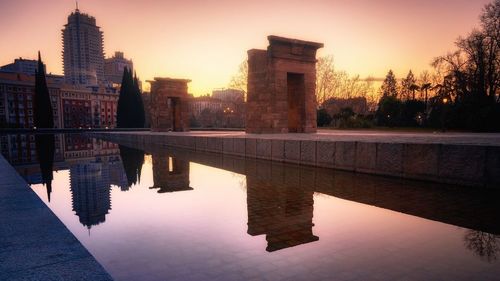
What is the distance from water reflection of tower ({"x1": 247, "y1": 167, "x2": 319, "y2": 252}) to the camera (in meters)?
3.78

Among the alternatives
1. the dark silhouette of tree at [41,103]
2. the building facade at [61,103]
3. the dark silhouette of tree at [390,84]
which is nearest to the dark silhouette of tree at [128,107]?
the dark silhouette of tree at [41,103]

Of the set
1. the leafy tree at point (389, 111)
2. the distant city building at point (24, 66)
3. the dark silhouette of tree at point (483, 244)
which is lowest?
the dark silhouette of tree at point (483, 244)

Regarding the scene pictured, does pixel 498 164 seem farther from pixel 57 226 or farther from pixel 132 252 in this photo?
pixel 57 226

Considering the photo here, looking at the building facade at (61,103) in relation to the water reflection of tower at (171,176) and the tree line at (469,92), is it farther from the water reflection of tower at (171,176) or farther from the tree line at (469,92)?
the tree line at (469,92)

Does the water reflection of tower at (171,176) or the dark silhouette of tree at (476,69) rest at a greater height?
the dark silhouette of tree at (476,69)

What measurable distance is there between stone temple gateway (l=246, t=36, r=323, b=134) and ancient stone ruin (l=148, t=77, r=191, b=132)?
11.5m

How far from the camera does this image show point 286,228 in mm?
4102

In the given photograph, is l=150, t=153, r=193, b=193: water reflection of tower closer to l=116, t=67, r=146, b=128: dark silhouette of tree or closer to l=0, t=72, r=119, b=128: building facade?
l=116, t=67, r=146, b=128: dark silhouette of tree

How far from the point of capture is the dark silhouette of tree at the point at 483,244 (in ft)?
10.3

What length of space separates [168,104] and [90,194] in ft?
67.7

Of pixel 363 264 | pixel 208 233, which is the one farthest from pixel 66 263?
pixel 363 264

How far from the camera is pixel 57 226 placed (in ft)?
9.82

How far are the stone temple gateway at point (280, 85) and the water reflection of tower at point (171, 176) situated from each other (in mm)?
5034

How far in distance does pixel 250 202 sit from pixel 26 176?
7.19 metres
